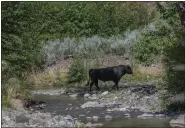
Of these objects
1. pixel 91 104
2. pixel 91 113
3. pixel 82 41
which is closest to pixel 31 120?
pixel 91 113

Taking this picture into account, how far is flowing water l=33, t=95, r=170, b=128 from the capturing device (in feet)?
36.8

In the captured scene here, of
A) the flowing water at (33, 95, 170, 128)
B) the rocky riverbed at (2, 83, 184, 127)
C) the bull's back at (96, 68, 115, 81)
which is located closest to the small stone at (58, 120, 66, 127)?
the rocky riverbed at (2, 83, 184, 127)

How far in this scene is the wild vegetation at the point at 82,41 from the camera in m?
13.6

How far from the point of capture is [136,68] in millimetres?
21406

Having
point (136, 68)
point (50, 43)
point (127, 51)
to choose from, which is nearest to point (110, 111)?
point (136, 68)

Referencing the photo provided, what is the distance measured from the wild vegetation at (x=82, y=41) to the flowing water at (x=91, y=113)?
3.41 feet

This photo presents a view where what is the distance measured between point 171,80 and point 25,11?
18.7 ft

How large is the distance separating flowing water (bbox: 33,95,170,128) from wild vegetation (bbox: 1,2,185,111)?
1039 mm

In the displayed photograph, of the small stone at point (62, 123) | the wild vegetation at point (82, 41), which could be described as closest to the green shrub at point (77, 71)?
the wild vegetation at point (82, 41)

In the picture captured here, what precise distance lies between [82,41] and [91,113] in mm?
12510

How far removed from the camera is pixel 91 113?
1318 centimetres

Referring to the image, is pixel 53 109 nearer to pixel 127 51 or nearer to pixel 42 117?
pixel 42 117

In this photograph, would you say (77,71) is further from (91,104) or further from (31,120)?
(31,120)

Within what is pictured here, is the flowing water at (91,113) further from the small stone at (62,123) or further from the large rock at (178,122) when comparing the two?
the small stone at (62,123)
